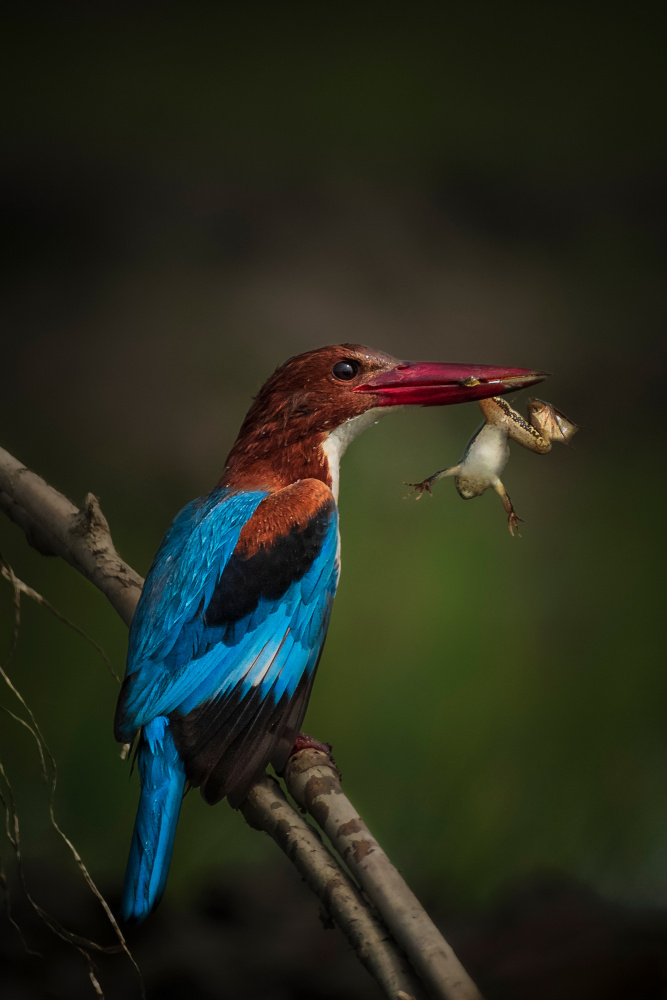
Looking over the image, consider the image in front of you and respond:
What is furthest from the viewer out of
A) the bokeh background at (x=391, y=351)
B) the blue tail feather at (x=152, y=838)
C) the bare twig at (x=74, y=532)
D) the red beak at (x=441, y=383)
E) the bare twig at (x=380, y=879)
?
the bokeh background at (x=391, y=351)

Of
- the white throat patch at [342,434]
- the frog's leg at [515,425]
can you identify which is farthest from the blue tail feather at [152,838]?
the frog's leg at [515,425]

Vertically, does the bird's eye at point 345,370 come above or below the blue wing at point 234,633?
above

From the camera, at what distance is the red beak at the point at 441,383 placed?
838 millimetres

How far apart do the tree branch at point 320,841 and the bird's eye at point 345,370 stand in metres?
0.29

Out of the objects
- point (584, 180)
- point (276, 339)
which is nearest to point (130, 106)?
point (276, 339)

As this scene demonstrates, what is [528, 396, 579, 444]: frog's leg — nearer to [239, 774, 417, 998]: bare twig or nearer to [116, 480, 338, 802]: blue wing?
[116, 480, 338, 802]: blue wing

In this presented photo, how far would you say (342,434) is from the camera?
0.92m

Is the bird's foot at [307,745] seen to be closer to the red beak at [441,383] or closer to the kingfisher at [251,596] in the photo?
the kingfisher at [251,596]

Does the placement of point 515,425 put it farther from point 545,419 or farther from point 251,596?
point 251,596

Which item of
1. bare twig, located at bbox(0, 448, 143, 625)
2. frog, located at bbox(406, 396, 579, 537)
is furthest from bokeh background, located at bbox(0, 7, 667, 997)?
frog, located at bbox(406, 396, 579, 537)

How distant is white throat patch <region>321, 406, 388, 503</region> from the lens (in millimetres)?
911

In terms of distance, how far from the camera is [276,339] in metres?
1.30

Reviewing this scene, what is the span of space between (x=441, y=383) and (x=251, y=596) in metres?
0.28

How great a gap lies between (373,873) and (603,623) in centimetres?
66
